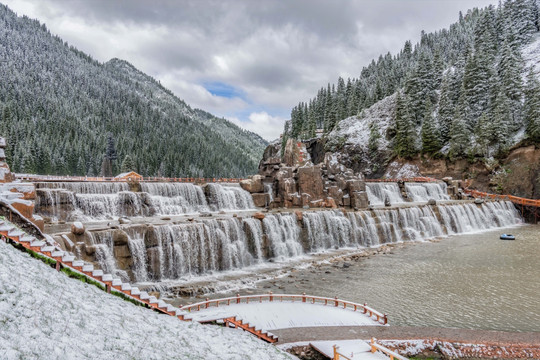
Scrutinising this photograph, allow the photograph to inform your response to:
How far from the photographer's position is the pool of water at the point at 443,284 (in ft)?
54.3

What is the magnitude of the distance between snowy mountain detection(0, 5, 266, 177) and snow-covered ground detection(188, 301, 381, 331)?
2982 inches

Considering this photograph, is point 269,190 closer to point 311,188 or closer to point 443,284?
point 311,188

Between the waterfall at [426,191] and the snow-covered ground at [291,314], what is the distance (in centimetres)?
4372

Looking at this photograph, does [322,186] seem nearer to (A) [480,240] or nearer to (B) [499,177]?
(A) [480,240]

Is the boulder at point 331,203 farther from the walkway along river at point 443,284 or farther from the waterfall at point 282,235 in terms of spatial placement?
the walkway along river at point 443,284

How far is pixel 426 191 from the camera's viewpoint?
57.3 meters

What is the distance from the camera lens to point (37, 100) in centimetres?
12669

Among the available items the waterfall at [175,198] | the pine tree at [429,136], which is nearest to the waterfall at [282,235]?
the waterfall at [175,198]

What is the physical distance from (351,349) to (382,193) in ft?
147

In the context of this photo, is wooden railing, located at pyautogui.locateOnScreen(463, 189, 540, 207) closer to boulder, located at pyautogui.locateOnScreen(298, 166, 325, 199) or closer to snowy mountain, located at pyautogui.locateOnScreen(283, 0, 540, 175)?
snowy mountain, located at pyautogui.locateOnScreen(283, 0, 540, 175)

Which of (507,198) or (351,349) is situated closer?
(351,349)

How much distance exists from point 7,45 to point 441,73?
204048 mm

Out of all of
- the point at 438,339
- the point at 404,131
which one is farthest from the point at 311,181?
the point at 404,131

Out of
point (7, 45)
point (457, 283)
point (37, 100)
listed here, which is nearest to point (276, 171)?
point (457, 283)
